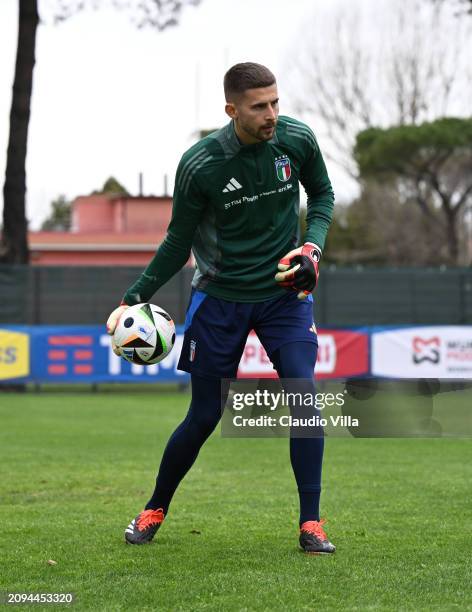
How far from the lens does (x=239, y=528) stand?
6.11 meters

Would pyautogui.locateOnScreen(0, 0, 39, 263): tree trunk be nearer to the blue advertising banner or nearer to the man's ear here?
the blue advertising banner

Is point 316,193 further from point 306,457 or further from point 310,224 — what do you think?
point 306,457

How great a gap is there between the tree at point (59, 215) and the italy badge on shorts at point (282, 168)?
61.9 meters

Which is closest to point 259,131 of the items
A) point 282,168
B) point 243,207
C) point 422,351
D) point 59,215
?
point 282,168

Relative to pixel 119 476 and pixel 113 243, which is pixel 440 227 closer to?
pixel 113 243

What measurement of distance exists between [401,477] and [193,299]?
11.6 feet

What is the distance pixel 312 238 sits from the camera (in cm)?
542

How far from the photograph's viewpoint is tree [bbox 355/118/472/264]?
4419cm

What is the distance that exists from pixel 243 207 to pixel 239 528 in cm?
186

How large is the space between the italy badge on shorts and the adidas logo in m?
0.19

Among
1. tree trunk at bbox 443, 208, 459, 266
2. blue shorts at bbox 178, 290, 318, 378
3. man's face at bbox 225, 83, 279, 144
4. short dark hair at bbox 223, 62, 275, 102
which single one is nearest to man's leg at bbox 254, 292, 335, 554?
blue shorts at bbox 178, 290, 318, 378

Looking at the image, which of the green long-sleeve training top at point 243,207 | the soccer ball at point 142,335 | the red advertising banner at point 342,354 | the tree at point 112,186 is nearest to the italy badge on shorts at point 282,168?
the green long-sleeve training top at point 243,207

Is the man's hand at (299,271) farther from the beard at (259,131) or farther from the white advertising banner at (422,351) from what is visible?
the white advertising banner at (422,351)

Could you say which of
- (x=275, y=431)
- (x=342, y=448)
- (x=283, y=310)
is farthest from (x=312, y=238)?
(x=342, y=448)
